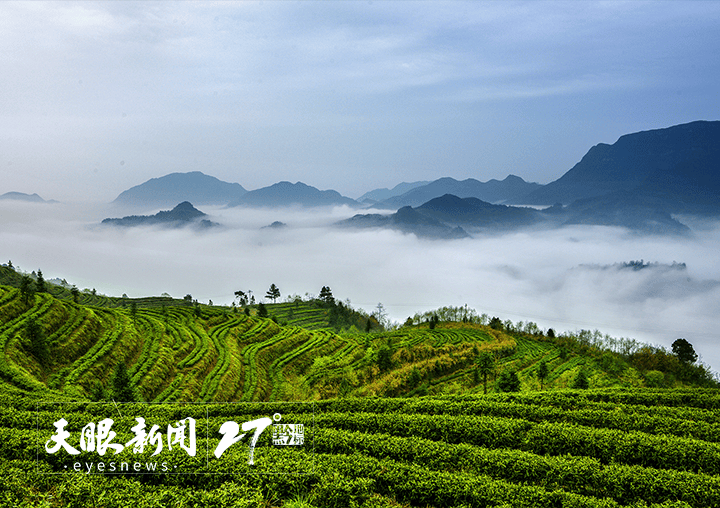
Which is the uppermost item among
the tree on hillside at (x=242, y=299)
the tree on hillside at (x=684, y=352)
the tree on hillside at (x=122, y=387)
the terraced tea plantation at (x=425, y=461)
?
the tree on hillside at (x=242, y=299)

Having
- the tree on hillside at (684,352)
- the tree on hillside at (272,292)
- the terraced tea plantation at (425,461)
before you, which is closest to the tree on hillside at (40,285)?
the terraced tea plantation at (425,461)

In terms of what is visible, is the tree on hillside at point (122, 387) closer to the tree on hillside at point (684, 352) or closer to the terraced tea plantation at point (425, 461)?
the terraced tea plantation at point (425, 461)

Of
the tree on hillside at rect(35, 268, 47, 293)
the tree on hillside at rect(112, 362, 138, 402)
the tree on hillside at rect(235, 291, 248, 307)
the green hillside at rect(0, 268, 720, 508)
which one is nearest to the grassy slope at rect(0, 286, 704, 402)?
the tree on hillside at rect(112, 362, 138, 402)

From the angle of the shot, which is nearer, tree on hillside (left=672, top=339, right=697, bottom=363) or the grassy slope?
the grassy slope

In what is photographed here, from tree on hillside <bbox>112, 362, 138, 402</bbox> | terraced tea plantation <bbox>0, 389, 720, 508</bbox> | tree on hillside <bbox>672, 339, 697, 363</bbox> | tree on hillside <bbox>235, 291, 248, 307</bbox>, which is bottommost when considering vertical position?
tree on hillside <bbox>672, 339, 697, 363</bbox>

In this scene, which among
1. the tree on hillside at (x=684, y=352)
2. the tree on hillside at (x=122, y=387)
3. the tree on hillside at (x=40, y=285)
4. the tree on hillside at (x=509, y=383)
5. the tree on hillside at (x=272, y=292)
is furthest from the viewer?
the tree on hillside at (x=272, y=292)

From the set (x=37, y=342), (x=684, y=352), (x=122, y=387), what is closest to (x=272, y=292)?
(x=37, y=342)

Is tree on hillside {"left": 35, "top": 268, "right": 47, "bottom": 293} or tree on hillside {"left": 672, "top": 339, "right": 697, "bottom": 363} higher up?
tree on hillside {"left": 35, "top": 268, "right": 47, "bottom": 293}

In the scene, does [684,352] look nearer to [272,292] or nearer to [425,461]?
[425,461]

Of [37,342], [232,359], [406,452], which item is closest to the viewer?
[406,452]

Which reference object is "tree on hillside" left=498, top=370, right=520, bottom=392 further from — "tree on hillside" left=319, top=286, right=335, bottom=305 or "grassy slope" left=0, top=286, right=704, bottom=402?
"tree on hillside" left=319, top=286, right=335, bottom=305

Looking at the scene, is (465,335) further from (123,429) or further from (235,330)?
(123,429)

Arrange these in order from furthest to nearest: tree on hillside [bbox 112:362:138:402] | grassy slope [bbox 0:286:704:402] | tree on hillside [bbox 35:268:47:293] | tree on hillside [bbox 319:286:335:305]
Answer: tree on hillside [bbox 319:286:335:305] < tree on hillside [bbox 35:268:47:293] < grassy slope [bbox 0:286:704:402] < tree on hillside [bbox 112:362:138:402]

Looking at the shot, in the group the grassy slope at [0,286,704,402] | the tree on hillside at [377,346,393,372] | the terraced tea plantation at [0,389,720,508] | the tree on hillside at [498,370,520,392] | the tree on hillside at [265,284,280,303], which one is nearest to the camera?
the terraced tea plantation at [0,389,720,508]
